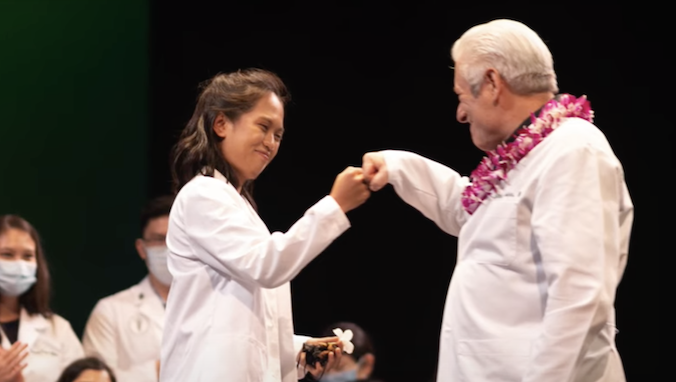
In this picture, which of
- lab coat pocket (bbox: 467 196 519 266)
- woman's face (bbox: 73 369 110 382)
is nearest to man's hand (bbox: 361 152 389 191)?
lab coat pocket (bbox: 467 196 519 266)

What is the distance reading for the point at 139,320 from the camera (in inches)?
180

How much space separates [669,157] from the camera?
4750mm

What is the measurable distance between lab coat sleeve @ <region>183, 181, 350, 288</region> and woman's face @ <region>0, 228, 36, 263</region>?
2.01 metres

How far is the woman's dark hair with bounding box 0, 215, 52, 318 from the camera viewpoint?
427cm

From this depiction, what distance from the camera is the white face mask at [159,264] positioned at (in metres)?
4.71

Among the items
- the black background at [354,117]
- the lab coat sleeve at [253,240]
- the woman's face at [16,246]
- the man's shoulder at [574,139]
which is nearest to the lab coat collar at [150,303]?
the woman's face at [16,246]

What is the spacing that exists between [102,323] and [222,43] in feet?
5.24

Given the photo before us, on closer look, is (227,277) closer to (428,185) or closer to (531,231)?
(428,185)

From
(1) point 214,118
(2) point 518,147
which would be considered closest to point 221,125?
(1) point 214,118

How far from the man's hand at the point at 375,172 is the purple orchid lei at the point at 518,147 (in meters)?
0.25

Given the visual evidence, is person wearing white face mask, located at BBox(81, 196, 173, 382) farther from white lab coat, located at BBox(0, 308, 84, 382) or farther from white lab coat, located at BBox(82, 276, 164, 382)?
white lab coat, located at BBox(0, 308, 84, 382)

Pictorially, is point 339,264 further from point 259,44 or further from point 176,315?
point 176,315

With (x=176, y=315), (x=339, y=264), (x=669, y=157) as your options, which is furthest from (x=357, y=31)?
(x=176, y=315)

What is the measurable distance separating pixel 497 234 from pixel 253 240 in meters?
0.62
